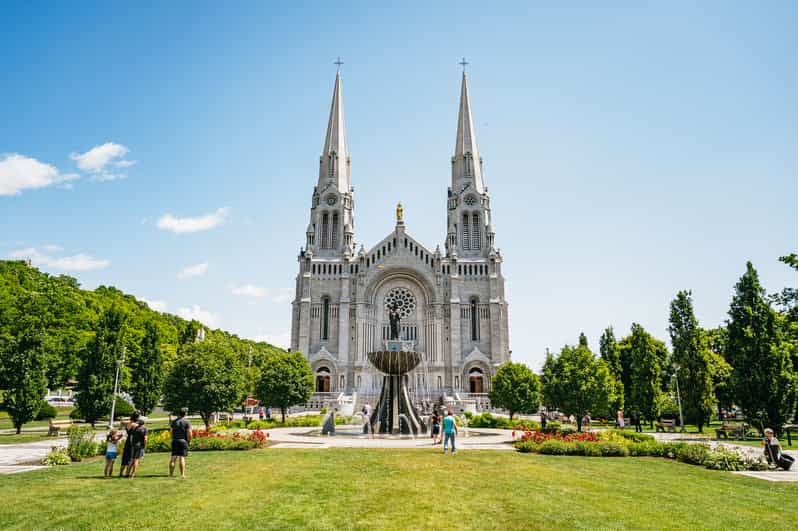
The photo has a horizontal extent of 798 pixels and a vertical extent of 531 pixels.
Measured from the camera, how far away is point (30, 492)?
1071 centimetres

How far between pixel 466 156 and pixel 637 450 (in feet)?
169

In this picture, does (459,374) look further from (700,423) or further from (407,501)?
(407,501)

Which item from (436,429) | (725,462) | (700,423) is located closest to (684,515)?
(725,462)

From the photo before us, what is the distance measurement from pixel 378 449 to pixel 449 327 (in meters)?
39.3

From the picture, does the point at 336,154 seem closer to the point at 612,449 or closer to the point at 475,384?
the point at 475,384

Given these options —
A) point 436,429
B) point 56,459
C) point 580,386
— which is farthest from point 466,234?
point 56,459

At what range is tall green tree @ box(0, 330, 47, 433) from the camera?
28.5 m

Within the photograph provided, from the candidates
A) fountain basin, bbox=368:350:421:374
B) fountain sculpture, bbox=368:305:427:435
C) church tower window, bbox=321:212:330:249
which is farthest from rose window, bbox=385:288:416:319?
fountain basin, bbox=368:350:421:374

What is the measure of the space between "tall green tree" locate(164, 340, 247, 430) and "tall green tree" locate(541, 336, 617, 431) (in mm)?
18245

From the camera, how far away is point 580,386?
91.7 ft

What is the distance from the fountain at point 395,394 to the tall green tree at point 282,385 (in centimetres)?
1288

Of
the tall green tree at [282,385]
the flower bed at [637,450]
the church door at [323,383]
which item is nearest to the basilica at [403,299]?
the church door at [323,383]

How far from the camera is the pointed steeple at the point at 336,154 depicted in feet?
210

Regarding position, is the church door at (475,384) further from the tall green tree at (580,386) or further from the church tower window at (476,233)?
the tall green tree at (580,386)
